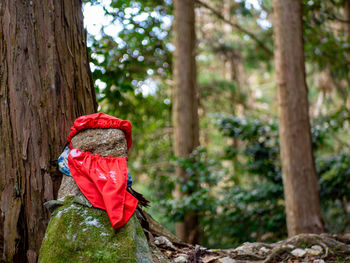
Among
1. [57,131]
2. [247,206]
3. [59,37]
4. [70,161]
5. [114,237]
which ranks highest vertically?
[59,37]

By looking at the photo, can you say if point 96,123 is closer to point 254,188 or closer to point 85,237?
point 85,237

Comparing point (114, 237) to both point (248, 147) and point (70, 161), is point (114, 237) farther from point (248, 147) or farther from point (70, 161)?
point (248, 147)

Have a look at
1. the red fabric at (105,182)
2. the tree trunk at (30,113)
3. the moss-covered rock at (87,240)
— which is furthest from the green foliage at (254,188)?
the moss-covered rock at (87,240)

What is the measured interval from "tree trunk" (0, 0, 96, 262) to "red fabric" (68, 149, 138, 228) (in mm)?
511

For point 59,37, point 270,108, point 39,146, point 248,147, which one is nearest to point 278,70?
point 248,147

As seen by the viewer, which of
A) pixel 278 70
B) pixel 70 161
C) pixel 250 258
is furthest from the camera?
pixel 278 70

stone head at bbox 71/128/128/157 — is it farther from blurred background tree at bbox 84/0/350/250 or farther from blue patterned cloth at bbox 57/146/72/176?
blurred background tree at bbox 84/0/350/250

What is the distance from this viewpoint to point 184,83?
9.15 metres

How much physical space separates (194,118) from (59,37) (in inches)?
228

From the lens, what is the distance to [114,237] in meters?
2.74

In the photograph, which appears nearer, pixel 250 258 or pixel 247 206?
pixel 250 258

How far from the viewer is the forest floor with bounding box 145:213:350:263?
3.78 m

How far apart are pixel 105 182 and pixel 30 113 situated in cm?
106

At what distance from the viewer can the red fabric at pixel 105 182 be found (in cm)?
280
